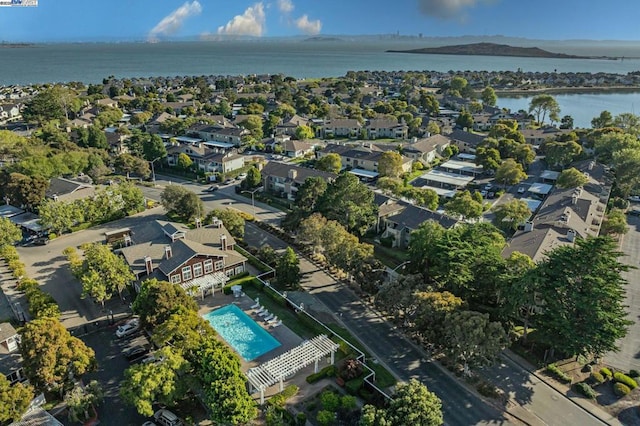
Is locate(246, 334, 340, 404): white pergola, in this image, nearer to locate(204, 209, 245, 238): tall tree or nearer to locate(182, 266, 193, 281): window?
locate(182, 266, 193, 281): window

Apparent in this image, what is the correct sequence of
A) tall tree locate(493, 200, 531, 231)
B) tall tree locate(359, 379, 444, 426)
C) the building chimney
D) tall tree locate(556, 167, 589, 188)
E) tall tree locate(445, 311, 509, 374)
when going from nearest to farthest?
tall tree locate(359, 379, 444, 426) < tall tree locate(445, 311, 509, 374) < the building chimney < tall tree locate(493, 200, 531, 231) < tall tree locate(556, 167, 589, 188)

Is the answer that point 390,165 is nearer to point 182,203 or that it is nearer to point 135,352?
point 182,203

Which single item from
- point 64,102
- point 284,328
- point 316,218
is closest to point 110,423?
point 284,328

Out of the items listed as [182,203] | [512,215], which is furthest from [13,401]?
[512,215]

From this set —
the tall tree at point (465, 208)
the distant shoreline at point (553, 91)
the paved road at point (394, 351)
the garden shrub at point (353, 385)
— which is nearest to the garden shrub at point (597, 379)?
the paved road at point (394, 351)

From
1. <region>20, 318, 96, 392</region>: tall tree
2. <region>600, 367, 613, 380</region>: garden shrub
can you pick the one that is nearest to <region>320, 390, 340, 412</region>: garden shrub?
<region>20, 318, 96, 392</region>: tall tree

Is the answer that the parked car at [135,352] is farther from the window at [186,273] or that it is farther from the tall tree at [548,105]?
the tall tree at [548,105]
